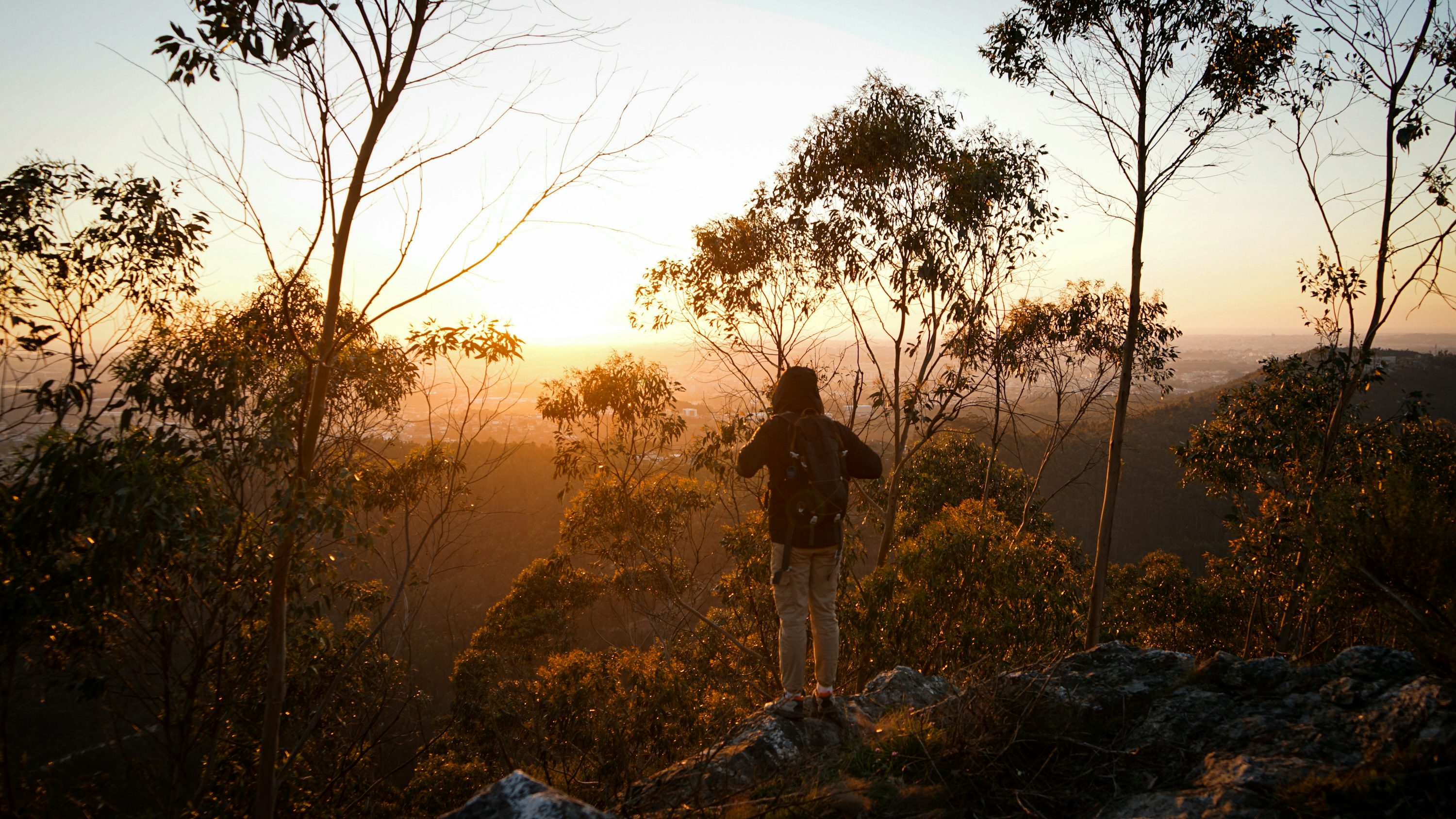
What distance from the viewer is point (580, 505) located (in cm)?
1015

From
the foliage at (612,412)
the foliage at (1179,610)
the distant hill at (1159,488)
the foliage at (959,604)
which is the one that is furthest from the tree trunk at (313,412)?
the distant hill at (1159,488)

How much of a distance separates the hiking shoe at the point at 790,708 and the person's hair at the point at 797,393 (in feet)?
4.86

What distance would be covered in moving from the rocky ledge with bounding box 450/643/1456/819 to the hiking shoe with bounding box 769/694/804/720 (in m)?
0.04

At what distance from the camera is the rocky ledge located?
6.37 ft

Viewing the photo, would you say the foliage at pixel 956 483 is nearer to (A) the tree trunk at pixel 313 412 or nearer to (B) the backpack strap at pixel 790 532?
(B) the backpack strap at pixel 790 532

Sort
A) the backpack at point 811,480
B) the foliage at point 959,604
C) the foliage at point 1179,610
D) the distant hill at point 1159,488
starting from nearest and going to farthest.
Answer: the backpack at point 811,480
the foliage at point 959,604
the foliage at point 1179,610
the distant hill at point 1159,488

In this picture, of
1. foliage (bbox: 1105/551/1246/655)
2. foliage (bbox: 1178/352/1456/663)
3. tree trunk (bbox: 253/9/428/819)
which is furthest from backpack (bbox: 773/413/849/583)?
foliage (bbox: 1105/551/1246/655)


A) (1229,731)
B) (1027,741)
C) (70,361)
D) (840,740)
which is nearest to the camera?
(1229,731)

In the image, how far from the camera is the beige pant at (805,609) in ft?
11.6

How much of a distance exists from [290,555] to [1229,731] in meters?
4.94

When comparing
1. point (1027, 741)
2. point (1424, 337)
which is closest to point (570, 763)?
point (1027, 741)

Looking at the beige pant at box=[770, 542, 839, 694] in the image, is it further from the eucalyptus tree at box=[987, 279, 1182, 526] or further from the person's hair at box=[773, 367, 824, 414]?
the eucalyptus tree at box=[987, 279, 1182, 526]

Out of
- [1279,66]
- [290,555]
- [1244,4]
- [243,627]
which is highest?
[1244,4]

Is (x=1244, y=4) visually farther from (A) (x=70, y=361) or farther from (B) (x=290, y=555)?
(A) (x=70, y=361)
